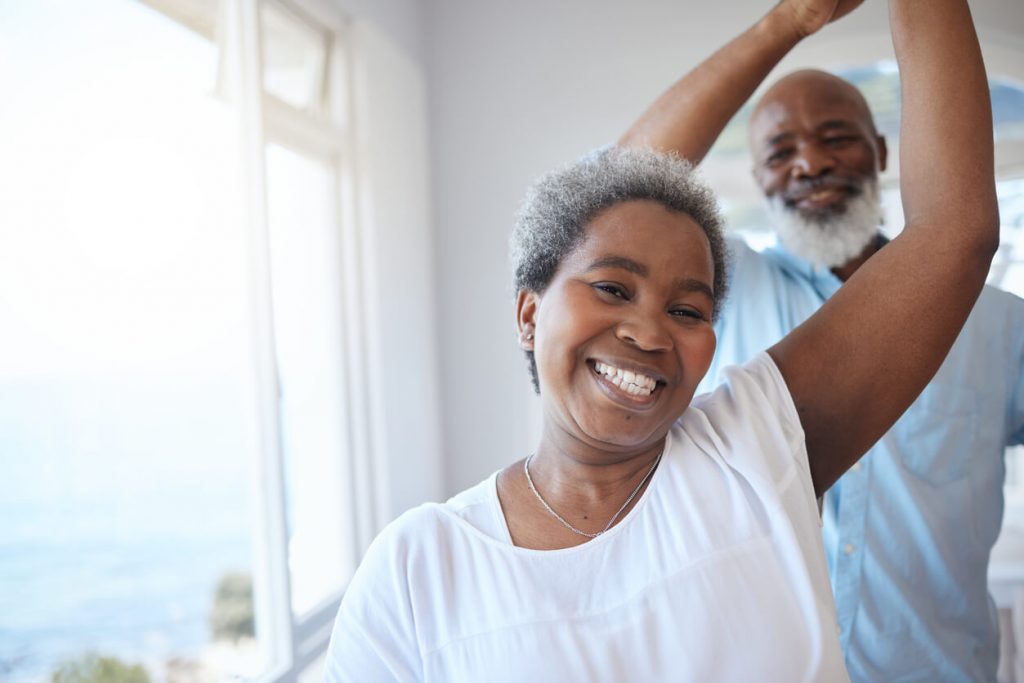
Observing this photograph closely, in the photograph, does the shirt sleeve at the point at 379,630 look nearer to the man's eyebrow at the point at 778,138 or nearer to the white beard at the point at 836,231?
the white beard at the point at 836,231

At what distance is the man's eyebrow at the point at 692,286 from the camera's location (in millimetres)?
985

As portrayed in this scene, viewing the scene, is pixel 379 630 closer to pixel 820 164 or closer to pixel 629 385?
pixel 629 385

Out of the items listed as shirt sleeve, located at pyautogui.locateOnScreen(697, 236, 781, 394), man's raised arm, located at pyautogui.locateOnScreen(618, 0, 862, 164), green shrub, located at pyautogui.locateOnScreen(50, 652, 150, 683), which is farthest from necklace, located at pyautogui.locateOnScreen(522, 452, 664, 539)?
green shrub, located at pyautogui.locateOnScreen(50, 652, 150, 683)

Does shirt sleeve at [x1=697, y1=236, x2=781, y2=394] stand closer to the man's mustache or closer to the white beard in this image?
the white beard

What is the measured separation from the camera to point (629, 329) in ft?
3.14

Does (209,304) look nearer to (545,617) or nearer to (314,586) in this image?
(314,586)

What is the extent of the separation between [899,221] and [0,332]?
320 centimetres

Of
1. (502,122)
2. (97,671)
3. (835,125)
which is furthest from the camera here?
(502,122)

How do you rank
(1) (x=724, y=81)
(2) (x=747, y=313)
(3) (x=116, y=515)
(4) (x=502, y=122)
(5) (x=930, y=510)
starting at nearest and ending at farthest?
(1) (x=724, y=81), (5) (x=930, y=510), (2) (x=747, y=313), (3) (x=116, y=515), (4) (x=502, y=122)

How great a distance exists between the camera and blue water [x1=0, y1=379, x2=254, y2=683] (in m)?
1.87

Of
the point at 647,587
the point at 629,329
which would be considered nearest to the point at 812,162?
the point at 629,329

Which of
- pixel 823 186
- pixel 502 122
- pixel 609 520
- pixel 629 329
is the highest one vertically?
pixel 502 122

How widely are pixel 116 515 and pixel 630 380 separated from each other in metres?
1.72

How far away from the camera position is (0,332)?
→ 183 centimetres
